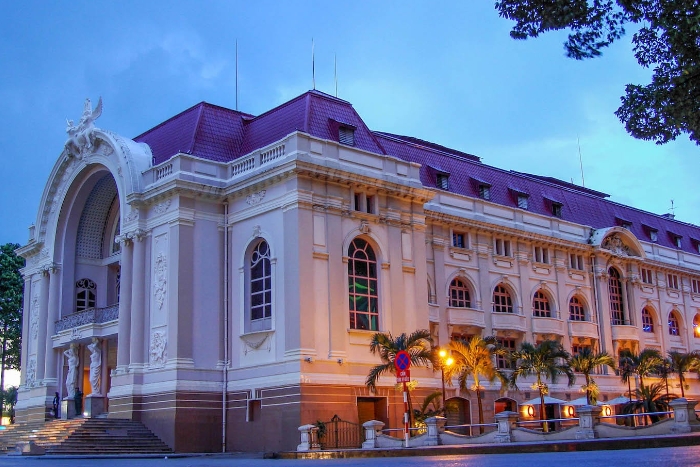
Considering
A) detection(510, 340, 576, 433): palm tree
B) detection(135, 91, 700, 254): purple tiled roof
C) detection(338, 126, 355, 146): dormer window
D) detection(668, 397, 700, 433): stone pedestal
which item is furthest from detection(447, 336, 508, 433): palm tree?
detection(668, 397, 700, 433): stone pedestal

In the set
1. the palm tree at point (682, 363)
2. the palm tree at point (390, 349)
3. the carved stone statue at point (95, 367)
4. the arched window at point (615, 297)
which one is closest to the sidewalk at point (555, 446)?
the palm tree at point (390, 349)

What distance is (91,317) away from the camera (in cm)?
4141

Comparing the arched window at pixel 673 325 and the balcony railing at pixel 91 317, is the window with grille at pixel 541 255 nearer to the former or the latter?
the arched window at pixel 673 325

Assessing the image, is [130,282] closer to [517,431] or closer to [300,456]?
[300,456]

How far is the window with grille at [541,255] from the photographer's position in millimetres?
48344

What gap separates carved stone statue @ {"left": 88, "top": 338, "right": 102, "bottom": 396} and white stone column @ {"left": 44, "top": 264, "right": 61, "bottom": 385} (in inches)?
156

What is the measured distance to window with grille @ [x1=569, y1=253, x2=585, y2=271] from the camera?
165 ft

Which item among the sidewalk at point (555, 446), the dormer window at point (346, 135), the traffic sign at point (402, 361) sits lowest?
the sidewalk at point (555, 446)

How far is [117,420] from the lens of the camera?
3609 centimetres

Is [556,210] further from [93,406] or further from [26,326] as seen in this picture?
[26,326]

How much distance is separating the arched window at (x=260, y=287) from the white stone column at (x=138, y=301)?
4.97 m

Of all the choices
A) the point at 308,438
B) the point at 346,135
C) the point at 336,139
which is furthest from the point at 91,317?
the point at 308,438

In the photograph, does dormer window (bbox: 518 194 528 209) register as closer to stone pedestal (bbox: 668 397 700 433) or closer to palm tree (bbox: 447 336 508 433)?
palm tree (bbox: 447 336 508 433)

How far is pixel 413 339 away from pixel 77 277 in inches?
Answer: 796
